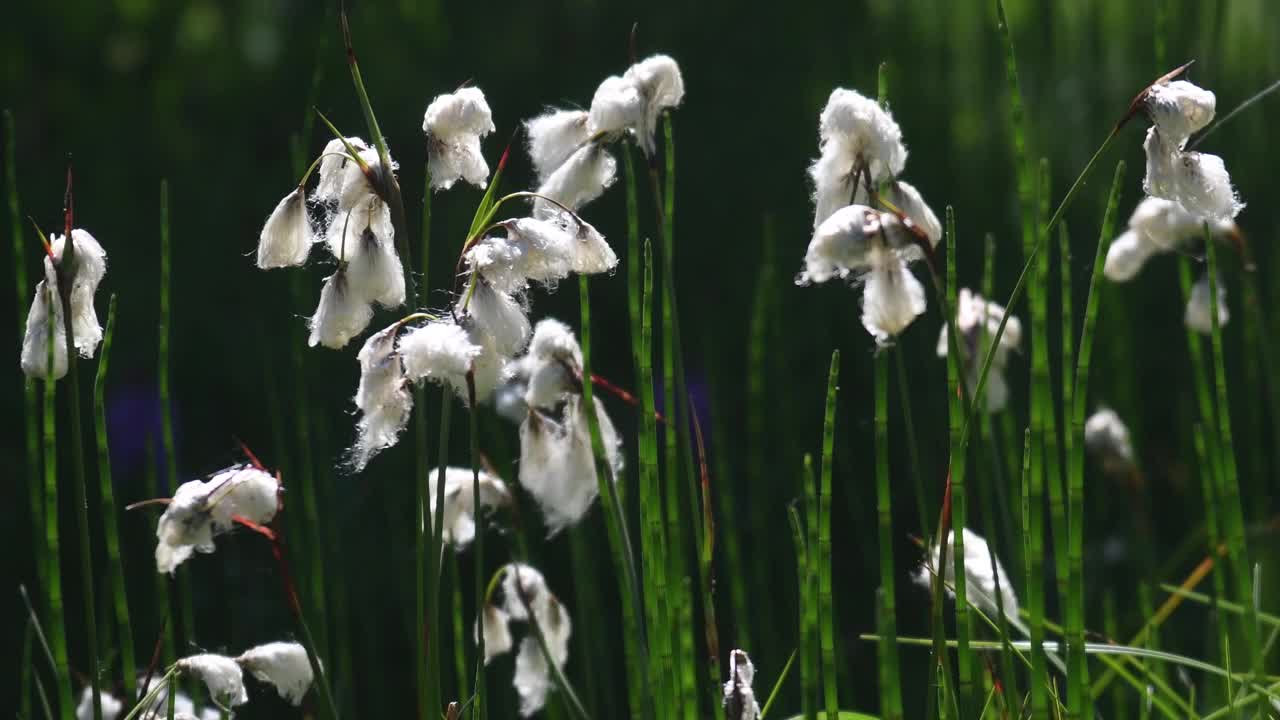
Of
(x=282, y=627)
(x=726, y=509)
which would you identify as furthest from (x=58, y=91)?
(x=726, y=509)

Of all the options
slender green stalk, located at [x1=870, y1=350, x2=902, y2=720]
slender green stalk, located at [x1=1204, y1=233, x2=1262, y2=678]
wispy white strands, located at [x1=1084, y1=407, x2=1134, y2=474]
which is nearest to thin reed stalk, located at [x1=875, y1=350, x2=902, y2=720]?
slender green stalk, located at [x1=870, y1=350, x2=902, y2=720]

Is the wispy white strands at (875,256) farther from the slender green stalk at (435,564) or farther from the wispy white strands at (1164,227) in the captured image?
the wispy white strands at (1164,227)

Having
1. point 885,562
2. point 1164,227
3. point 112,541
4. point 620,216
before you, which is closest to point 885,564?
point 885,562

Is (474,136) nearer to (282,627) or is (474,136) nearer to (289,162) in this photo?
(282,627)

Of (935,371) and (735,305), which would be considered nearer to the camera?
(935,371)

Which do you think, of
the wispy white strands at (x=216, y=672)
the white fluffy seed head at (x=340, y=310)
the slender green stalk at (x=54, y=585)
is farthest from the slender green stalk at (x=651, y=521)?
the slender green stalk at (x=54, y=585)

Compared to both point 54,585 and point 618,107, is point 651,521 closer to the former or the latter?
point 618,107
